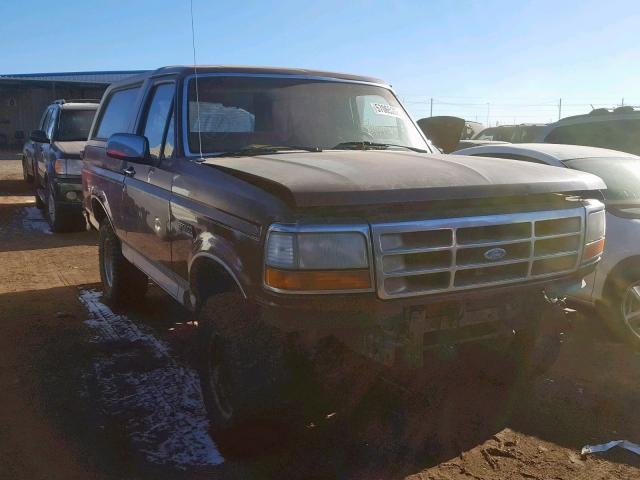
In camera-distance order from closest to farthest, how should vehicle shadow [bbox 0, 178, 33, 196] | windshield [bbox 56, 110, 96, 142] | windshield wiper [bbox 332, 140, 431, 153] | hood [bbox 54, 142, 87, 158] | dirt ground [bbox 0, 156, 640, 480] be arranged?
dirt ground [bbox 0, 156, 640, 480]
windshield wiper [bbox 332, 140, 431, 153]
hood [bbox 54, 142, 87, 158]
windshield [bbox 56, 110, 96, 142]
vehicle shadow [bbox 0, 178, 33, 196]

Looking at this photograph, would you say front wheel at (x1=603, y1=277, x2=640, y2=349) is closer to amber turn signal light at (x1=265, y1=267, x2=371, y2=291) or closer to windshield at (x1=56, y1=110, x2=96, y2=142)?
amber turn signal light at (x1=265, y1=267, x2=371, y2=291)

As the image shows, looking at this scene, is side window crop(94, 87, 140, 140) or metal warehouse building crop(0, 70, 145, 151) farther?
metal warehouse building crop(0, 70, 145, 151)

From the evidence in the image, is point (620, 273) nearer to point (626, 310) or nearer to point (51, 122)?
point (626, 310)

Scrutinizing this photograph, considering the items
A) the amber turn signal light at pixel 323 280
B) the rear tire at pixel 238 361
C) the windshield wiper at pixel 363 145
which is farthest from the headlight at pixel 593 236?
the rear tire at pixel 238 361

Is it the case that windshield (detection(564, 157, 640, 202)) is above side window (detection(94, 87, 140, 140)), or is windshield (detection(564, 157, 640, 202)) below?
below

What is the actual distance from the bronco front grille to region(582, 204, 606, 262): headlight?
6 centimetres

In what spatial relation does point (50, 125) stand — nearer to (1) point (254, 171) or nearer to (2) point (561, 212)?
(1) point (254, 171)

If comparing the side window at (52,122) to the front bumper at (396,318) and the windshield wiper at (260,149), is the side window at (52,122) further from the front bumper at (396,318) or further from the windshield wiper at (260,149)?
the front bumper at (396,318)

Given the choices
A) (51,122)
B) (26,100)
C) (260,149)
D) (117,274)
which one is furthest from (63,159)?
(26,100)

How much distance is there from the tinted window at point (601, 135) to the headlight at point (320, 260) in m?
5.53

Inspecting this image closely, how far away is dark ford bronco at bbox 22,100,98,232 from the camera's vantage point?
9.16 meters

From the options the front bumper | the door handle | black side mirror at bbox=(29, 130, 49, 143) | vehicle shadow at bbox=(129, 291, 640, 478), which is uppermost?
black side mirror at bbox=(29, 130, 49, 143)

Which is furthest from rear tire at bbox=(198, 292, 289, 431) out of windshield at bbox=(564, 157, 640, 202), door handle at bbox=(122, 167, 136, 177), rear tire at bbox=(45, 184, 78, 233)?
rear tire at bbox=(45, 184, 78, 233)

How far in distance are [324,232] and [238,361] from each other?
0.81 meters
